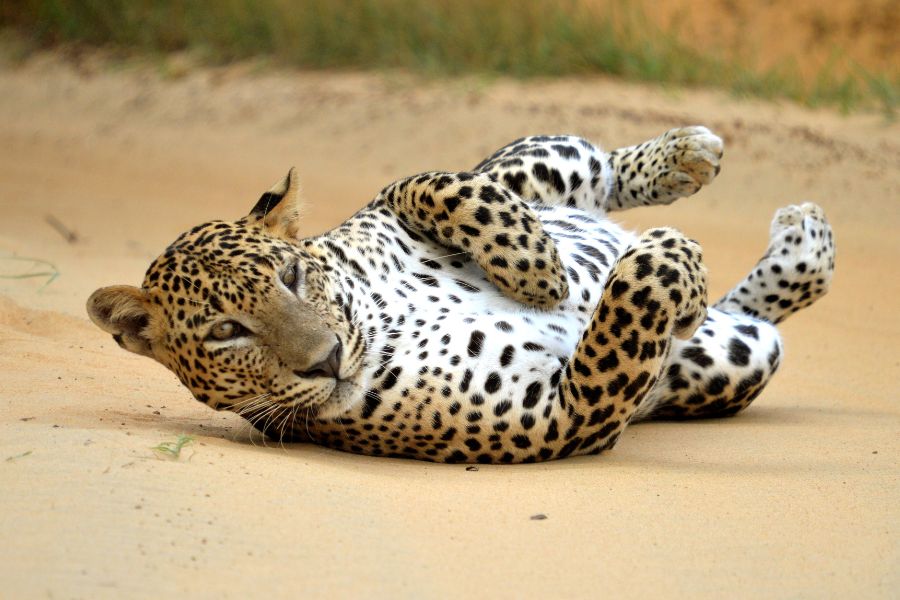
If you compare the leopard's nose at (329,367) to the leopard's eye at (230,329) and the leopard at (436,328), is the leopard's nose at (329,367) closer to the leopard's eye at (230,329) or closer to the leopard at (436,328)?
the leopard at (436,328)

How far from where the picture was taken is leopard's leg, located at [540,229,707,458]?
5062 mm

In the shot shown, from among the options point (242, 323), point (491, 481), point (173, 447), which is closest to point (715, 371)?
point (491, 481)

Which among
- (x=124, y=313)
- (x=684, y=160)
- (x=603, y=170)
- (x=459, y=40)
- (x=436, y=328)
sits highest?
(x=684, y=160)

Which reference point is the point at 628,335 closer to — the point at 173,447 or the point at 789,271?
the point at 173,447

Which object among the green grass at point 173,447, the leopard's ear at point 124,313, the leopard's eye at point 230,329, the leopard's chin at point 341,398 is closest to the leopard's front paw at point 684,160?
the leopard's chin at point 341,398

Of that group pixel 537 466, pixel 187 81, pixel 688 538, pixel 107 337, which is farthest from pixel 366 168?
pixel 688 538

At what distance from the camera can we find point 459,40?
1547 centimetres

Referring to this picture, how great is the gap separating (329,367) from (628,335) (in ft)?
3.76

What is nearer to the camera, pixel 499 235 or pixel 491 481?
pixel 491 481

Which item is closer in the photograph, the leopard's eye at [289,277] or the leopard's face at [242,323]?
the leopard's face at [242,323]

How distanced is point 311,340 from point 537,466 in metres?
1.08

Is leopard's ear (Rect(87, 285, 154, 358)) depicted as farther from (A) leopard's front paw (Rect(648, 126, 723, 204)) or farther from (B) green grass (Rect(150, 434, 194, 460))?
(A) leopard's front paw (Rect(648, 126, 723, 204))

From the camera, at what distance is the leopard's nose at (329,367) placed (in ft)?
16.1

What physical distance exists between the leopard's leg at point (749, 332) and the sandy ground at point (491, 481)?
153mm
